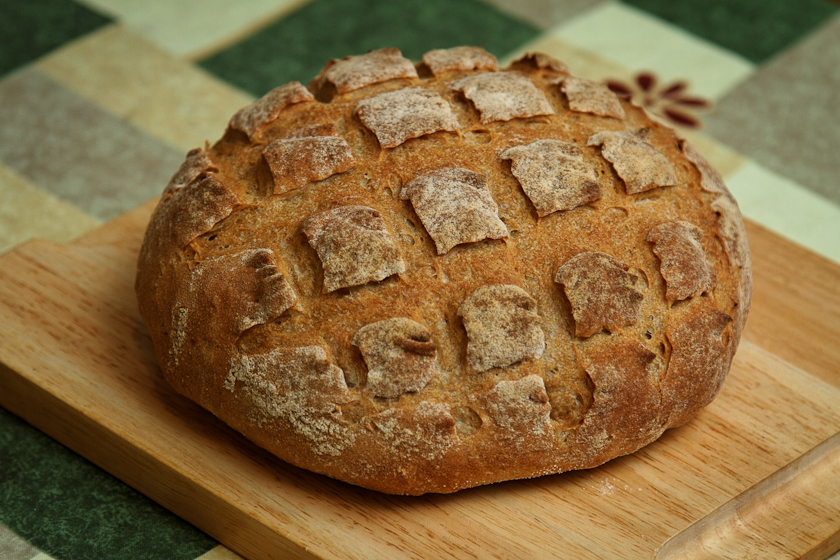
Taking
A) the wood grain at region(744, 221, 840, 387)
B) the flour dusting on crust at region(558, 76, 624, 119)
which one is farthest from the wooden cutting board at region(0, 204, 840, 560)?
the flour dusting on crust at region(558, 76, 624, 119)

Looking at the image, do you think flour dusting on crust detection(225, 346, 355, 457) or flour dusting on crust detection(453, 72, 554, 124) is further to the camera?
flour dusting on crust detection(453, 72, 554, 124)

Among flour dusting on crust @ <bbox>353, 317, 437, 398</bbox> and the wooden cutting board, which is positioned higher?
flour dusting on crust @ <bbox>353, 317, 437, 398</bbox>

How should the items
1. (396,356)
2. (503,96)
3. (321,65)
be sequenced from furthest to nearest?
(321,65)
(503,96)
(396,356)

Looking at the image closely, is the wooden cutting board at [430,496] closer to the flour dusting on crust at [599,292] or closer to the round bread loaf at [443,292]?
the round bread loaf at [443,292]

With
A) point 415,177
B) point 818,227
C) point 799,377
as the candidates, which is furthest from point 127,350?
point 818,227

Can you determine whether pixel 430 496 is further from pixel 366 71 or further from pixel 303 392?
pixel 366 71

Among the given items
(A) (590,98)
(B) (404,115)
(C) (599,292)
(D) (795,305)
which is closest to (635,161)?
(A) (590,98)

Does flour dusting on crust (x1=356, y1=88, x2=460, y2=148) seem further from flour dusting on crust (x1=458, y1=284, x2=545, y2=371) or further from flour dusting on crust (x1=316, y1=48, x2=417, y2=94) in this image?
flour dusting on crust (x1=458, y1=284, x2=545, y2=371)
